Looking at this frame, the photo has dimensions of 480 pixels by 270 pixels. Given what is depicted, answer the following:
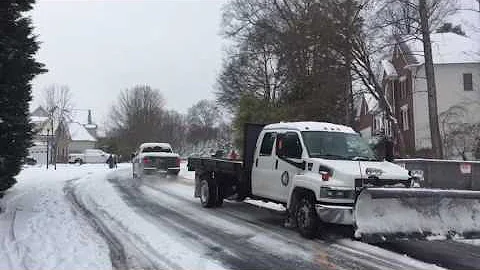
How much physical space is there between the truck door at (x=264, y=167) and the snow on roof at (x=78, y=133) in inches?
3543

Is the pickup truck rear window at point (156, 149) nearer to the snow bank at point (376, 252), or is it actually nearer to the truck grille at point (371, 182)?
the snow bank at point (376, 252)

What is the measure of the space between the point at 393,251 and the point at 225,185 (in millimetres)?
6290

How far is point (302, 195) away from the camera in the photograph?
10562 millimetres

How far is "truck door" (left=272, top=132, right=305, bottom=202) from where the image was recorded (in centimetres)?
1102

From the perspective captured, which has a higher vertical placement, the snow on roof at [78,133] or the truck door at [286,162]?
the snow on roof at [78,133]

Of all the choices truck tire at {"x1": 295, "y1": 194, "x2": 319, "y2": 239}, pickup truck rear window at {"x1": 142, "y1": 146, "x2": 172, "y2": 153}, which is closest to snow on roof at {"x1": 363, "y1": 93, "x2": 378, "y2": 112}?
pickup truck rear window at {"x1": 142, "y1": 146, "x2": 172, "y2": 153}

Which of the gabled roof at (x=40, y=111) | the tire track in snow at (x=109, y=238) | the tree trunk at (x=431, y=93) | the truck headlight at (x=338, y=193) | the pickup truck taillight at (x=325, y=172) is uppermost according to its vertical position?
the gabled roof at (x=40, y=111)

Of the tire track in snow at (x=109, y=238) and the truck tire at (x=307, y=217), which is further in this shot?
the truck tire at (x=307, y=217)

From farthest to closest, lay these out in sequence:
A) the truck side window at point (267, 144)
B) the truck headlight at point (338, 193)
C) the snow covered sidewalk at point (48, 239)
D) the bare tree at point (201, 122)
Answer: the bare tree at point (201, 122)
the truck side window at point (267, 144)
the truck headlight at point (338, 193)
the snow covered sidewalk at point (48, 239)

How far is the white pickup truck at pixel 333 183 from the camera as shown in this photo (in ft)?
31.1

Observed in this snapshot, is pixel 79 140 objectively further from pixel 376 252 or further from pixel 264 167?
pixel 376 252

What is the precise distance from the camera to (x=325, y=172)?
32.8ft

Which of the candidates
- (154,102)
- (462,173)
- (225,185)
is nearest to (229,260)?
(225,185)

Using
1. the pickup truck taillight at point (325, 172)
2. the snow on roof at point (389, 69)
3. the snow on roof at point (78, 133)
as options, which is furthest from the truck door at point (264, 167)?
the snow on roof at point (78, 133)
